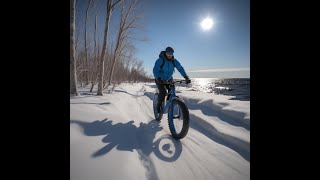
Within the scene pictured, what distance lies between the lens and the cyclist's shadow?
2.51m

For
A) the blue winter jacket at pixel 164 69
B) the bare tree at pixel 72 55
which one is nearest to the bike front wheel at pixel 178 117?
the blue winter jacket at pixel 164 69

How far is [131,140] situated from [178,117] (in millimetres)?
1110

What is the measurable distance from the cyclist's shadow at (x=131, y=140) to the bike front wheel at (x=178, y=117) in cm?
15

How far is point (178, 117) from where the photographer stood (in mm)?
3518

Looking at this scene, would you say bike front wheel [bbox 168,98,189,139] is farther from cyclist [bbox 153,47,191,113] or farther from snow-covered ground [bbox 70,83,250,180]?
cyclist [bbox 153,47,191,113]

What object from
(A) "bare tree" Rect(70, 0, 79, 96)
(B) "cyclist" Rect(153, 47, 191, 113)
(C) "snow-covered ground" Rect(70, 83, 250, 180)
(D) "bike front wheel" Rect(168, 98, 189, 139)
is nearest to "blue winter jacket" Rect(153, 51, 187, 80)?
(B) "cyclist" Rect(153, 47, 191, 113)

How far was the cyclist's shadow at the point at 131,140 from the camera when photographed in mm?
2510

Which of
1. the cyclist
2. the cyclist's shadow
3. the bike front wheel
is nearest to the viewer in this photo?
the cyclist's shadow

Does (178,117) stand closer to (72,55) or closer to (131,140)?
(131,140)

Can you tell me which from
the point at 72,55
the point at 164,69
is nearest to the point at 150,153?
the point at 164,69

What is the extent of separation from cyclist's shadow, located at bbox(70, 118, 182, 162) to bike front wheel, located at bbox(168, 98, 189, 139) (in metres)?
0.15
